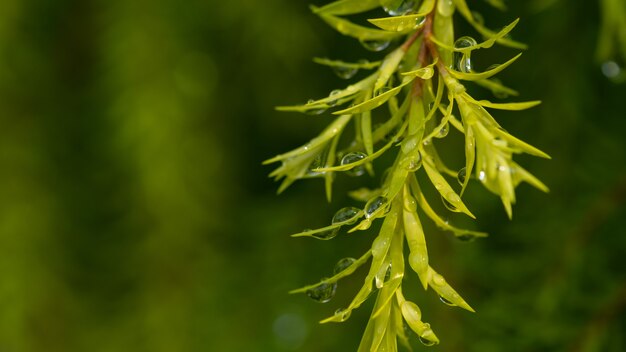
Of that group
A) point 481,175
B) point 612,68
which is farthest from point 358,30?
point 612,68

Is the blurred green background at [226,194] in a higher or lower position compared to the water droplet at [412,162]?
lower

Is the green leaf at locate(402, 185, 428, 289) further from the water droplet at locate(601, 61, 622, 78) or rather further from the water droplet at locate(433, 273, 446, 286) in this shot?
the water droplet at locate(601, 61, 622, 78)

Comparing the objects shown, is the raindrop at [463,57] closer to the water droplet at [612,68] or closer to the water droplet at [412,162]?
the water droplet at [412,162]

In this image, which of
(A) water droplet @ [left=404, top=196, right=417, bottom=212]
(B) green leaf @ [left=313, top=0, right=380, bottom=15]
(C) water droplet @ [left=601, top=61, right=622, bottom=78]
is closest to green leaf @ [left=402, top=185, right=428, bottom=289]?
(A) water droplet @ [left=404, top=196, right=417, bottom=212]

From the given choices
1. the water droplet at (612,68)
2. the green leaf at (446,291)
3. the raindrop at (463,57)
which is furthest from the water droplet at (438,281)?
the water droplet at (612,68)

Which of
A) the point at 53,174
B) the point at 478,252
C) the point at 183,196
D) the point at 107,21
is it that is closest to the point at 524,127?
the point at 478,252
